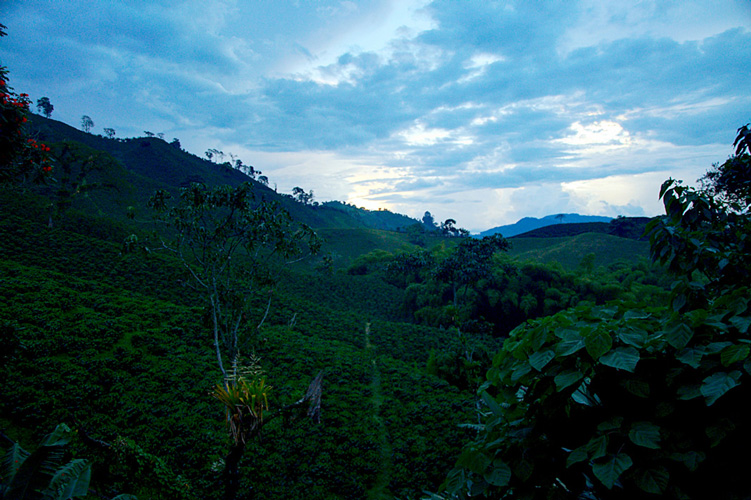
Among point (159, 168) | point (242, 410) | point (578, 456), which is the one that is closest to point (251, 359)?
point (242, 410)

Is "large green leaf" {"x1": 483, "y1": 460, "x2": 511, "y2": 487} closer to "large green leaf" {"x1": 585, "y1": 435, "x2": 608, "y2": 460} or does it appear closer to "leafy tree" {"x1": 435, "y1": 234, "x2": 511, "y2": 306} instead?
"large green leaf" {"x1": 585, "y1": 435, "x2": 608, "y2": 460}

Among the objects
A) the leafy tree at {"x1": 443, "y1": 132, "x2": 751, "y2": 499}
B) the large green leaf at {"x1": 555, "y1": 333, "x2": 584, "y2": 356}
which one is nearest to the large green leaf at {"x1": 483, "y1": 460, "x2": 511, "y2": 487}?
the leafy tree at {"x1": 443, "y1": 132, "x2": 751, "y2": 499}

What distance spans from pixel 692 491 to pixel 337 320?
2014 cm

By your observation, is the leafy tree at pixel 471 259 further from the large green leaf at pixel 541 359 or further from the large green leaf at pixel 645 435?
the large green leaf at pixel 645 435

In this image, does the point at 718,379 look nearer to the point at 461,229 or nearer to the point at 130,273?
the point at 130,273

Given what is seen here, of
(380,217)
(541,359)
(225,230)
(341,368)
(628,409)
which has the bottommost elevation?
(341,368)

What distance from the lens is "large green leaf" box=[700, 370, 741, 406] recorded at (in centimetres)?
106

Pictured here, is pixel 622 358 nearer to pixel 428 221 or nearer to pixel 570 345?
pixel 570 345

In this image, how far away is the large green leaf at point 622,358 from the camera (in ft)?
3.97

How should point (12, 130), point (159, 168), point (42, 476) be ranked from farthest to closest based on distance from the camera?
point (159, 168) < point (12, 130) < point (42, 476)

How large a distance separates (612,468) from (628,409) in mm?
346

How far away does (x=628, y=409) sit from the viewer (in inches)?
55.9

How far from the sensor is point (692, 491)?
124 centimetres

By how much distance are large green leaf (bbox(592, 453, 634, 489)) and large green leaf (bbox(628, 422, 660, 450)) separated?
7 cm
